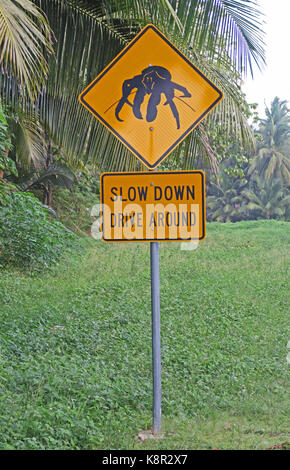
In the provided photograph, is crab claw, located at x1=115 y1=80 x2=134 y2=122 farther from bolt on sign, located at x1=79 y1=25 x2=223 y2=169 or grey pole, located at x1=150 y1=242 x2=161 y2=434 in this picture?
grey pole, located at x1=150 y1=242 x2=161 y2=434

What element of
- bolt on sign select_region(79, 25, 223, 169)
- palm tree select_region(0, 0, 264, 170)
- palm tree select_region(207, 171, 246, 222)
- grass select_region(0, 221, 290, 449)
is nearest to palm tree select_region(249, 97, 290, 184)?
palm tree select_region(207, 171, 246, 222)

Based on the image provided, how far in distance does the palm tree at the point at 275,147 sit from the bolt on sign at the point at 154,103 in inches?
1494

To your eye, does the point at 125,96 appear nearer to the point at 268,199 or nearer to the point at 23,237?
the point at 23,237

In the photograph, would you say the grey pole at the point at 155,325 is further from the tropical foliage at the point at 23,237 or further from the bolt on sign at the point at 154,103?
the tropical foliage at the point at 23,237

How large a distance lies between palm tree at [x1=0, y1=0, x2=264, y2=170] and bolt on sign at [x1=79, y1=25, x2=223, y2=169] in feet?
6.44

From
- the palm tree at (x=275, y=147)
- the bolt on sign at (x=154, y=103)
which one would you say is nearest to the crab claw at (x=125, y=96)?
the bolt on sign at (x=154, y=103)

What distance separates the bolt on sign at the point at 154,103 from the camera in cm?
423

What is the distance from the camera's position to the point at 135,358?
631cm

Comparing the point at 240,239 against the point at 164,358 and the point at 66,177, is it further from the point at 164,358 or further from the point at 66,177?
the point at 164,358

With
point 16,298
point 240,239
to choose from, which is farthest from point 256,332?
point 240,239

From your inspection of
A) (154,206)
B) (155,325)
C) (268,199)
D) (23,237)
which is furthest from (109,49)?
(268,199)

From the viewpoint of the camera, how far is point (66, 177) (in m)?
15.6

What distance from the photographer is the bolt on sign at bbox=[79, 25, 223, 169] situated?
13.9ft
